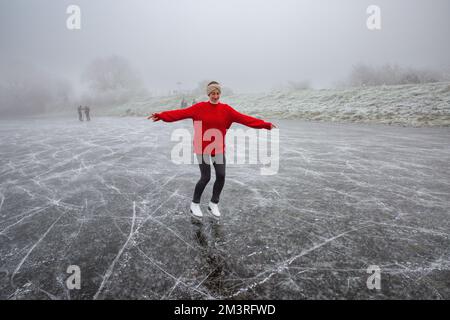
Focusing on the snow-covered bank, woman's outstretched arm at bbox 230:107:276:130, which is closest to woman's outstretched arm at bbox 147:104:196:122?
woman's outstretched arm at bbox 230:107:276:130

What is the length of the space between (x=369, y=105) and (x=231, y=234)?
18.5 metres

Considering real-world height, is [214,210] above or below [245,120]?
below

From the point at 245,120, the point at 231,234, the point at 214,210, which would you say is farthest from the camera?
the point at 214,210

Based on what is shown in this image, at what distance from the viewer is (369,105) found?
17.2 m

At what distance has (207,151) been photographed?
8.97 ft

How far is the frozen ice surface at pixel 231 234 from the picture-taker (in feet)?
6.26

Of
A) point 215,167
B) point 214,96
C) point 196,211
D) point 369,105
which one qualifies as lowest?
point 196,211

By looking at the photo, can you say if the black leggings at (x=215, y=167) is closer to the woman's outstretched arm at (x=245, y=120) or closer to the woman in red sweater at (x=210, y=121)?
the woman in red sweater at (x=210, y=121)

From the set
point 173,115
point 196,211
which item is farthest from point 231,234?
point 173,115

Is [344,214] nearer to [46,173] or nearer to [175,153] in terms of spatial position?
[175,153]

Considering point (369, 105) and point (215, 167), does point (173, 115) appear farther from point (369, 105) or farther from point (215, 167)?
point (369, 105)

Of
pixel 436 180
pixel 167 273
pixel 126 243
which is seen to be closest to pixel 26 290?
pixel 126 243

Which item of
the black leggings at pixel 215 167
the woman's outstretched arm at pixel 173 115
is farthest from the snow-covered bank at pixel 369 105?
the woman's outstretched arm at pixel 173 115

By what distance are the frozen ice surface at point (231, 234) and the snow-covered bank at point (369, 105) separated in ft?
38.3
